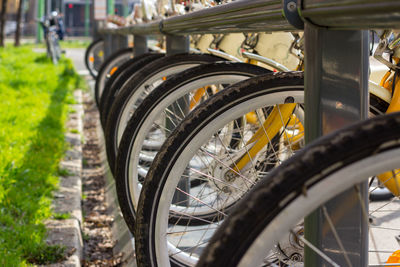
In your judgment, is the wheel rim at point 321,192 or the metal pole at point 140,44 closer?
the wheel rim at point 321,192

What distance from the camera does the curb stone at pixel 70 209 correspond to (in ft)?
10.1

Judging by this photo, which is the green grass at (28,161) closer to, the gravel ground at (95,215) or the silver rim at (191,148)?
the gravel ground at (95,215)

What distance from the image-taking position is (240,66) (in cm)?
236

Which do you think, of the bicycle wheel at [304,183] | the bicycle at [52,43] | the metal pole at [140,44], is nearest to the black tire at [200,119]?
the bicycle wheel at [304,183]

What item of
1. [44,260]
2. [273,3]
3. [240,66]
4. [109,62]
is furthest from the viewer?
[109,62]

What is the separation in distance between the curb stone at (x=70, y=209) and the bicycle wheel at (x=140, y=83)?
362 millimetres

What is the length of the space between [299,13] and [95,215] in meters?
2.96

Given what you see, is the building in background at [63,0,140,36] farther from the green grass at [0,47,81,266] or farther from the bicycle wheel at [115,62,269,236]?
the bicycle wheel at [115,62,269,236]

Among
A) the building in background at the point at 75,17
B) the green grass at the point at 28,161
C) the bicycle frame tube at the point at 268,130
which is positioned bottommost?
the green grass at the point at 28,161

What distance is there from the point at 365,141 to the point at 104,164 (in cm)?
458

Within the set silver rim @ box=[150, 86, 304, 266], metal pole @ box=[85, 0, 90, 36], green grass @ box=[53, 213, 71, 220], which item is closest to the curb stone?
green grass @ box=[53, 213, 71, 220]

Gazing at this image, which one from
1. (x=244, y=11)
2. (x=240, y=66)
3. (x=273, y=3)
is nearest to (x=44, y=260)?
(x=240, y=66)

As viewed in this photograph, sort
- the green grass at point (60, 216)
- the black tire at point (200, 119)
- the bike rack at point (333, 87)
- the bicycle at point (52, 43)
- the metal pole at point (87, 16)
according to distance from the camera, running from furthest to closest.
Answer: the metal pole at point (87, 16)
the bicycle at point (52, 43)
the green grass at point (60, 216)
the black tire at point (200, 119)
the bike rack at point (333, 87)

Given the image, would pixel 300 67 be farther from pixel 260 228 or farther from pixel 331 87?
pixel 260 228
